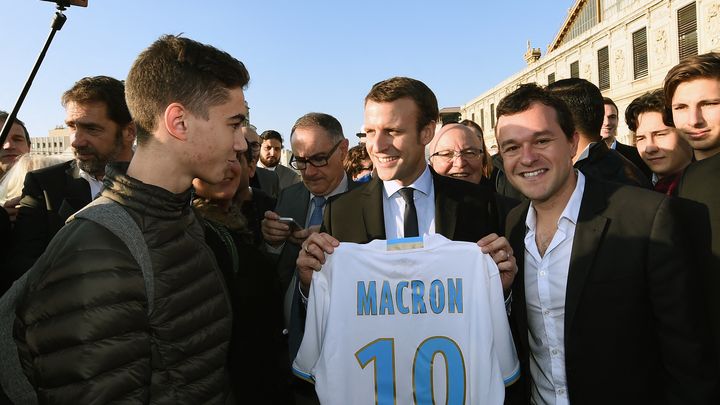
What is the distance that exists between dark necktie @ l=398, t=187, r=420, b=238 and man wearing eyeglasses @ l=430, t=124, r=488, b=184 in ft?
6.83

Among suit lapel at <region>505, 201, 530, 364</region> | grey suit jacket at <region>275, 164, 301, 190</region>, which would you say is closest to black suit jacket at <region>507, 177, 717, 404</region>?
suit lapel at <region>505, 201, 530, 364</region>

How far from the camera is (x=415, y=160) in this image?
302cm

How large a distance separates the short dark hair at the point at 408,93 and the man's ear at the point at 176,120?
152cm

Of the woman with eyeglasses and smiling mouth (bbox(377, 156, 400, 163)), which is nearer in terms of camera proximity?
smiling mouth (bbox(377, 156, 400, 163))

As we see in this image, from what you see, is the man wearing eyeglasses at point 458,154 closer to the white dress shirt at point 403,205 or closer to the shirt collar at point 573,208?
the white dress shirt at point 403,205

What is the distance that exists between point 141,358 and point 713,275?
100 inches

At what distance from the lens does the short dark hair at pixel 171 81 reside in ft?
5.91

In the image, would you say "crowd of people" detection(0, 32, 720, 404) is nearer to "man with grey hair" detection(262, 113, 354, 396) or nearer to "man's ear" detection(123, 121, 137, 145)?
"man's ear" detection(123, 121, 137, 145)

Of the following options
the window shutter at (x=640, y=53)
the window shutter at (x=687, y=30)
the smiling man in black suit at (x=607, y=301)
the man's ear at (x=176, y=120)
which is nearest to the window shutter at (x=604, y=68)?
the window shutter at (x=640, y=53)

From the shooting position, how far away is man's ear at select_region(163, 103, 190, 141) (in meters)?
1.79

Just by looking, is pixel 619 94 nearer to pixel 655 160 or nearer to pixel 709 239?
pixel 655 160

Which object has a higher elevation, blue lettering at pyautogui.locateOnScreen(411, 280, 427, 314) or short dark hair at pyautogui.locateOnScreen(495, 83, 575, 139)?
short dark hair at pyautogui.locateOnScreen(495, 83, 575, 139)

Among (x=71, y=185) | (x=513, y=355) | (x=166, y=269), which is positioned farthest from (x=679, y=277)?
(x=71, y=185)

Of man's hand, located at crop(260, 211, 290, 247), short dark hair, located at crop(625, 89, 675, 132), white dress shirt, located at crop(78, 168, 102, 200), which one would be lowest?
man's hand, located at crop(260, 211, 290, 247)
